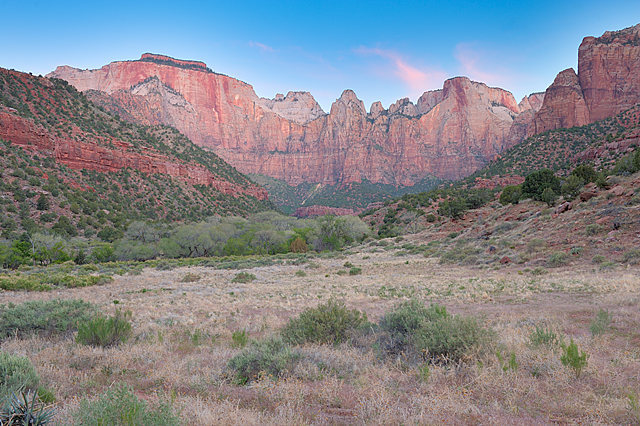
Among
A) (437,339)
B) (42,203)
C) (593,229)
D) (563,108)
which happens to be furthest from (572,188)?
(563,108)

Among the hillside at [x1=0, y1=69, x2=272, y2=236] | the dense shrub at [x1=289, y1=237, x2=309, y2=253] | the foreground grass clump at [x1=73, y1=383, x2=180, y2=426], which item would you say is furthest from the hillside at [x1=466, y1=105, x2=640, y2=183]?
the foreground grass clump at [x1=73, y1=383, x2=180, y2=426]

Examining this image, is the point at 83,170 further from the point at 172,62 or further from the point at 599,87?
the point at 172,62

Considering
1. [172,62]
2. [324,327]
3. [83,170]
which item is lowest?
[324,327]

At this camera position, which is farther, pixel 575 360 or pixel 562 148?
pixel 562 148

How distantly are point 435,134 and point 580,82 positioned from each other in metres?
71.7

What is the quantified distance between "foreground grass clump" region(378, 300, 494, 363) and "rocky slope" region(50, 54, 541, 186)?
135603 mm

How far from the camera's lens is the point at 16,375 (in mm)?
3619

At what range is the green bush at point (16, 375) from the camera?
3428mm

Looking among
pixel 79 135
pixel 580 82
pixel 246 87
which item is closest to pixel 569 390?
pixel 79 135

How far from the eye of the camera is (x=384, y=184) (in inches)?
5433

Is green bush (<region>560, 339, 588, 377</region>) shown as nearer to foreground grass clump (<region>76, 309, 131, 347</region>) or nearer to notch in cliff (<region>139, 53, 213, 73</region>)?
foreground grass clump (<region>76, 309, 131, 347</region>)

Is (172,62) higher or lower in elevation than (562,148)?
higher

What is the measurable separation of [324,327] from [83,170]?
57.8m

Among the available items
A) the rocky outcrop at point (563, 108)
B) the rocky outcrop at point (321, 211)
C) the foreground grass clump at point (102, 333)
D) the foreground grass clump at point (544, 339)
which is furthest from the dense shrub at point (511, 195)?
the rocky outcrop at point (321, 211)
